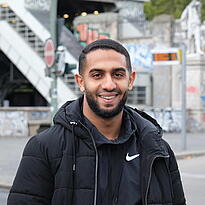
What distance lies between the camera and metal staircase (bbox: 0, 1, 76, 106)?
29.3m

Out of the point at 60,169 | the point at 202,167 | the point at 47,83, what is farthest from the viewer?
the point at 47,83

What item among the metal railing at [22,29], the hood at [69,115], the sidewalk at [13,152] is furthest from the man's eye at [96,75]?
the metal railing at [22,29]

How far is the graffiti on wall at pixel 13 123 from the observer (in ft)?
75.5

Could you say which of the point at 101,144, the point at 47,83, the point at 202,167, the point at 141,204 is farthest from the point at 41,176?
the point at 47,83

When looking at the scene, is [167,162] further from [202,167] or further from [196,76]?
[196,76]

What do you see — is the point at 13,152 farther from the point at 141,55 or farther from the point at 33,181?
the point at 141,55

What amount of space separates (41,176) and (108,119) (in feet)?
1.29

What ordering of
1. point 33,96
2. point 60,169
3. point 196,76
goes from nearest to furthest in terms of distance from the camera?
point 60,169 → point 196,76 → point 33,96

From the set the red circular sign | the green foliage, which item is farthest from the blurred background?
the green foliage

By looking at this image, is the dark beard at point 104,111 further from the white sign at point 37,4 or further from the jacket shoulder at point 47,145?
the white sign at point 37,4

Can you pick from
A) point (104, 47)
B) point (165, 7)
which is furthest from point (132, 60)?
point (104, 47)

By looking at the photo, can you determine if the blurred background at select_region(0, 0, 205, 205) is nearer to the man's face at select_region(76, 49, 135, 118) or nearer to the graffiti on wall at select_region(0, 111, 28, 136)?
the graffiti on wall at select_region(0, 111, 28, 136)

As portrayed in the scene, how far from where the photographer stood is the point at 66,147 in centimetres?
233

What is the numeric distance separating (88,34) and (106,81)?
102 feet
